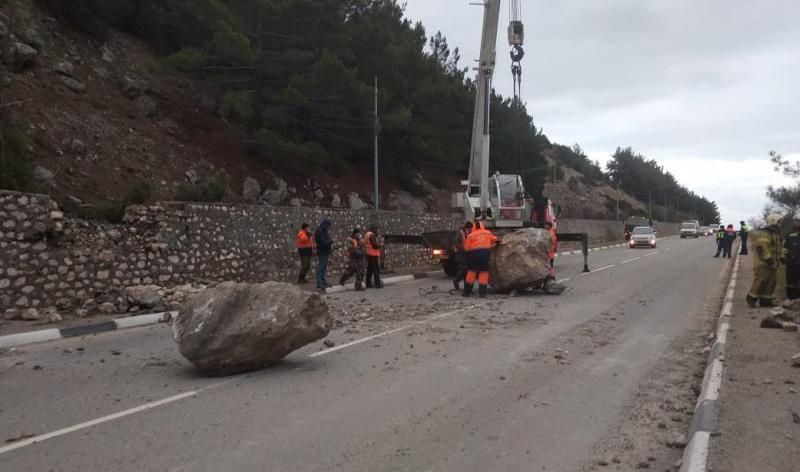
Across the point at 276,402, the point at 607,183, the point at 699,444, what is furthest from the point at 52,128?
the point at 607,183

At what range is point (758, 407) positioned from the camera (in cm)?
547

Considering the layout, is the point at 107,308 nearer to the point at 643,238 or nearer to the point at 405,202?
the point at 405,202

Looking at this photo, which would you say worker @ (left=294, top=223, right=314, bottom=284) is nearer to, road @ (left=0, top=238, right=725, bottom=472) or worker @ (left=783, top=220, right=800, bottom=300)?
road @ (left=0, top=238, right=725, bottom=472)

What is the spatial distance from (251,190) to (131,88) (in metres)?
6.82

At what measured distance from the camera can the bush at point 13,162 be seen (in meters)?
15.0

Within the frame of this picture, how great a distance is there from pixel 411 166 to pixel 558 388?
31184mm

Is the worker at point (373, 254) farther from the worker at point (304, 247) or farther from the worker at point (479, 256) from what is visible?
the worker at point (479, 256)

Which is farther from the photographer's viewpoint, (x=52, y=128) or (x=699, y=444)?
(x=52, y=128)

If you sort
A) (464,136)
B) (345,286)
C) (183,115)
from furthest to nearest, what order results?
(464,136) → (183,115) → (345,286)

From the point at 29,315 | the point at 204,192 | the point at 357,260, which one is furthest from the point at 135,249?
the point at 204,192

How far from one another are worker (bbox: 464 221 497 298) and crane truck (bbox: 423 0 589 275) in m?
4.79

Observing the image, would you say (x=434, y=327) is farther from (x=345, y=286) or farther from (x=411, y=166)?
(x=411, y=166)

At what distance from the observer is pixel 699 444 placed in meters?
4.52

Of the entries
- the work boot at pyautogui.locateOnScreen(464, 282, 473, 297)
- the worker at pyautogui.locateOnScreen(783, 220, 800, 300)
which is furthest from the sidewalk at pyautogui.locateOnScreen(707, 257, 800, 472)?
the work boot at pyautogui.locateOnScreen(464, 282, 473, 297)
